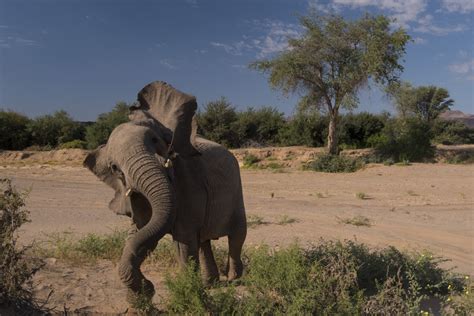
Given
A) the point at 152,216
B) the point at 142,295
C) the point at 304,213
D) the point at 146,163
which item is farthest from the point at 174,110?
the point at 304,213

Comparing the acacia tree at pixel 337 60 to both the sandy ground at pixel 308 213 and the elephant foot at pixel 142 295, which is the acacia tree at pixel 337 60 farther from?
the elephant foot at pixel 142 295

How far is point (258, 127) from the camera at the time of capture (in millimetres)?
33469

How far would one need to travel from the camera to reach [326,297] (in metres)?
3.86

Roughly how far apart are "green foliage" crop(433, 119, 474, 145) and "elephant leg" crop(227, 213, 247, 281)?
101 ft

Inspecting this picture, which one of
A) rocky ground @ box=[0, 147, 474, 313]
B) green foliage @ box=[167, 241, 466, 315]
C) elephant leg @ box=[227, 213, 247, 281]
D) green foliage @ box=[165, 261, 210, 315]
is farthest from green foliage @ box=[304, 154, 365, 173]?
green foliage @ box=[165, 261, 210, 315]

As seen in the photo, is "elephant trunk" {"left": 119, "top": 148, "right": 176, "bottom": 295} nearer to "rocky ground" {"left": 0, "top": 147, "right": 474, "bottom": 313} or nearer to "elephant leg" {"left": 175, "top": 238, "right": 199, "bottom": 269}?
"elephant leg" {"left": 175, "top": 238, "right": 199, "bottom": 269}

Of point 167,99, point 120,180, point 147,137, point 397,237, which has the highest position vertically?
point 167,99

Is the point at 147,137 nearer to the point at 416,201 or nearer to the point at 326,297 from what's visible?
the point at 326,297

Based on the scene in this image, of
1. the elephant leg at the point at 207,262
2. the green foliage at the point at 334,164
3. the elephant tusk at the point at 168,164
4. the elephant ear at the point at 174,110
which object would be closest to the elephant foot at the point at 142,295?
the elephant tusk at the point at 168,164

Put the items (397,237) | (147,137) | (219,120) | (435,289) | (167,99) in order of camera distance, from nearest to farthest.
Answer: (147,137), (167,99), (435,289), (397,237), (219,120)

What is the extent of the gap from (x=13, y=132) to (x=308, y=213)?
27.4 meters

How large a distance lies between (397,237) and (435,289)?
318 cm

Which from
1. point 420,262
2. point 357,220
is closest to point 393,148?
point 357,220

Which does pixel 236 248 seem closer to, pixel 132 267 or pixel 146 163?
pixel 132 267
